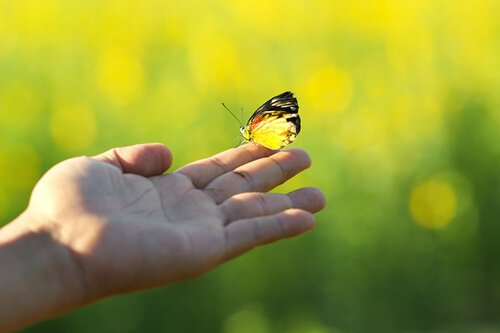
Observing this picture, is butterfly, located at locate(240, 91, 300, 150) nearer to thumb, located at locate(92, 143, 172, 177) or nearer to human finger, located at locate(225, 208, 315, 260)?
thumb, located at locate(92, 143, 172, 177)

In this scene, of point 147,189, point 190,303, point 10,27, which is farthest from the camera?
point 10,27

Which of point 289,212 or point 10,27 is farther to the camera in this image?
point 10,27

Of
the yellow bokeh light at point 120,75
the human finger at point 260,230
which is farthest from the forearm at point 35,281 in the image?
the yellow bokeh light at point 120,75

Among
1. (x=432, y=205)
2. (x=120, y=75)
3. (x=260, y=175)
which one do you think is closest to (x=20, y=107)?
(x=120, y=75)

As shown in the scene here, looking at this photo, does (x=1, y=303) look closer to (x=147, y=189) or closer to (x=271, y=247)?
(x=147, y=189)

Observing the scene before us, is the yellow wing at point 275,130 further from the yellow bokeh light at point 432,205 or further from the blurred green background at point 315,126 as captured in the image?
the yellow bokeh light at point 432,205

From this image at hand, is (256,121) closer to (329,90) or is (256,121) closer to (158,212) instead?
(158,212)

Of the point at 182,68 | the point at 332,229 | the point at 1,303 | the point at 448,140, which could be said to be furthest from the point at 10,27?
the point at 1,303

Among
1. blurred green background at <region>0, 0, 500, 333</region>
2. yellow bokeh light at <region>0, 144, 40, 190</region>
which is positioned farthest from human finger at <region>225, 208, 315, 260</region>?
yellow bokeh light at <region>0, 144, 40, 190</region>
